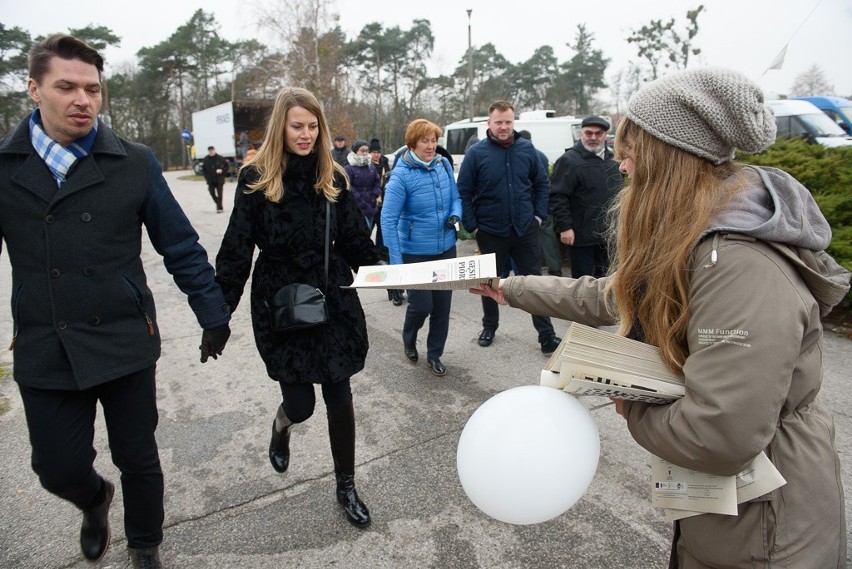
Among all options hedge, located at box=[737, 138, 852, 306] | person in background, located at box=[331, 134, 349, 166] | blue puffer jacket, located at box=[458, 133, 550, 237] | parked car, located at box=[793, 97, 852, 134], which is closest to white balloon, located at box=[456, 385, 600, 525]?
blue puffer jacket, located at box=[458, 133, 550, 237]

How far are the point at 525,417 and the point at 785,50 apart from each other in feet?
30.6

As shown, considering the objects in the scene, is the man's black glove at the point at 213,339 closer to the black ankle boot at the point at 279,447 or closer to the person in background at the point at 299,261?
the person in background at the point at 299,261

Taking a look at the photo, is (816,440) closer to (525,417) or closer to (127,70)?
(525,417)

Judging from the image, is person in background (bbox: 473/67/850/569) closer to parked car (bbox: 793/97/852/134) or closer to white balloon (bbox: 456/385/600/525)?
white balloon (bbox: 456/385/600/525)

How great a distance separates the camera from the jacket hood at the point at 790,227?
3.69 ft

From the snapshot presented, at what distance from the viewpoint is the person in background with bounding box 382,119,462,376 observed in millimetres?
4496

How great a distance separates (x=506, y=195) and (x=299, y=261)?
2691 millimetres

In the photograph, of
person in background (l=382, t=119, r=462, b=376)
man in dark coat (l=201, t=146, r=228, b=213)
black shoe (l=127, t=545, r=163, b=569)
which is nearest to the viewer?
black shoe (l=127, t=545, r=163, b=569)

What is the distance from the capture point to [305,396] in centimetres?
277

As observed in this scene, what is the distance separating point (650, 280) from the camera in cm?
131

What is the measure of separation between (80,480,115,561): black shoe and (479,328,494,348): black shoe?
3407 millimetres

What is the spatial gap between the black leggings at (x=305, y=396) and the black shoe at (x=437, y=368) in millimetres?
1820

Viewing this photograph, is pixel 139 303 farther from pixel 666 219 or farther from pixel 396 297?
pixel 396 297

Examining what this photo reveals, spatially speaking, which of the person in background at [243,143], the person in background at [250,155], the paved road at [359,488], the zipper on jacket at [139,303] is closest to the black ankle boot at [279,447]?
the paved road at [359,488]
